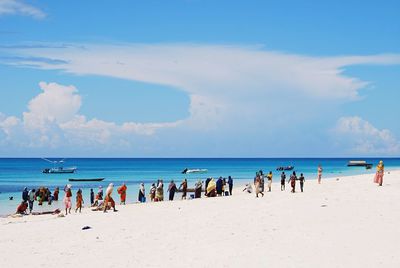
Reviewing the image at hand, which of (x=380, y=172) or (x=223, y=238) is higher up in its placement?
(x=380, y=172)

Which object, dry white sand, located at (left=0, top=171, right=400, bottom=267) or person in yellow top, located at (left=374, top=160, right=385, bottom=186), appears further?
person in yellow top, located at (left=374, top=160, right=385, bottom=186)

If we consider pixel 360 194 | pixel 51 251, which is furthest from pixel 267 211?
pixel 51 251

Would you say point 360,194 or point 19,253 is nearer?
point 19,253

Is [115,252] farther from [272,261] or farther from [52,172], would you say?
[52,172]

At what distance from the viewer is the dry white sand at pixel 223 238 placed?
15.4 m

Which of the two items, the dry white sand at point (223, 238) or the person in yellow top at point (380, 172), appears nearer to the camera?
the dry white sand at point (223, 238)

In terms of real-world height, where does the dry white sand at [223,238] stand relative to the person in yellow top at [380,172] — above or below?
below

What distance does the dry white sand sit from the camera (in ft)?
50.5

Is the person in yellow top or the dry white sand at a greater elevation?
the person in yellow top

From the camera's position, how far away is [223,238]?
1838cm

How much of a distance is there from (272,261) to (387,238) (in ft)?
16.6

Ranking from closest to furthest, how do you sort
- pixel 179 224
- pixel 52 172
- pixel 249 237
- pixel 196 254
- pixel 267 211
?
pixel 196 254 < pixel 249 237 < pixel 179 224 < pixel 267 211 < pixel 52 172

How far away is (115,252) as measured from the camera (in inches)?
659

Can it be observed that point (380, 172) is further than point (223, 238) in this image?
Yes
